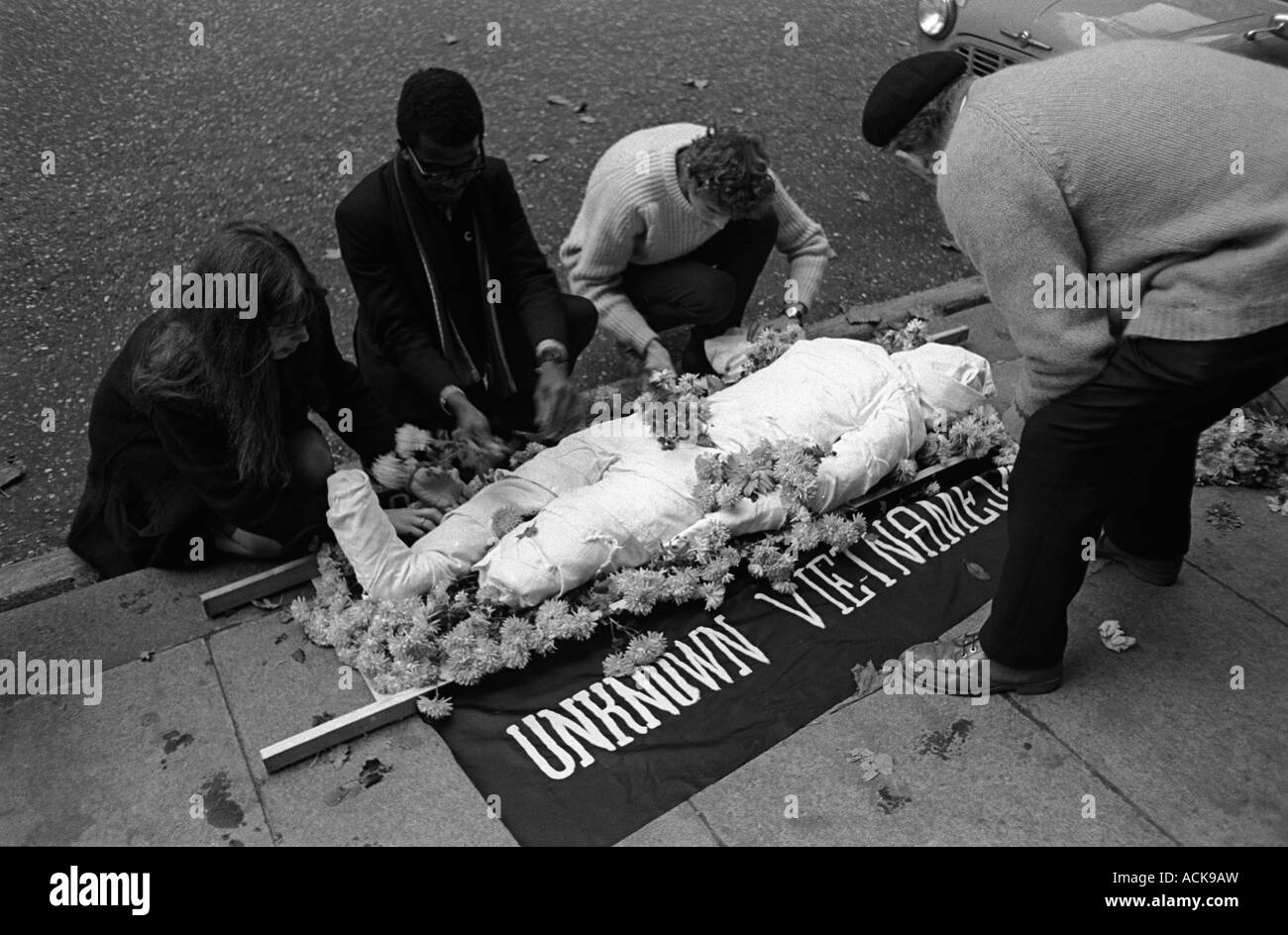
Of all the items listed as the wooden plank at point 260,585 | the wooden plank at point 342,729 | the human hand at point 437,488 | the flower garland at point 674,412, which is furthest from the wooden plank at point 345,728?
the flower garland at point 674,412

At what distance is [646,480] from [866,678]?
0.94 m

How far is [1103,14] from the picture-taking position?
5.15 meters

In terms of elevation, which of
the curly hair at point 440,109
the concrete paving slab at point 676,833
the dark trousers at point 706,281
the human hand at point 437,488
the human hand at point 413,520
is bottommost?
the concrete paving slab at point 676,833

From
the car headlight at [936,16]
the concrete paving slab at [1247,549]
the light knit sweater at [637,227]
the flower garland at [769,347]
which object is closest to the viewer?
the concrete paving slab at [1247,549]

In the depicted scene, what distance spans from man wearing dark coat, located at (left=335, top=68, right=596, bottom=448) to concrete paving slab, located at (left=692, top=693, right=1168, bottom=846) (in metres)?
1.56

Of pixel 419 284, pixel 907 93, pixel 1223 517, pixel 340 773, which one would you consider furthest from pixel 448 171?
pixel 1223 517

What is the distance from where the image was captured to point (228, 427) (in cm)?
304

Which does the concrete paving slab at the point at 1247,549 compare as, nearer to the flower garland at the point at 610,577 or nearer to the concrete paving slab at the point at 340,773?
the flower garland at the point at 610,577

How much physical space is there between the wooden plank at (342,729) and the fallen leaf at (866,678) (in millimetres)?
1208

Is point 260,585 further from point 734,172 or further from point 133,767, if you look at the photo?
point 734,172

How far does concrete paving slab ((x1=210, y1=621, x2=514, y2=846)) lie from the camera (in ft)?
8.86

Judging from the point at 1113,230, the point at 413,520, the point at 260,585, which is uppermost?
the point at 1113,230

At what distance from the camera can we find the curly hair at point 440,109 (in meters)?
3.24
